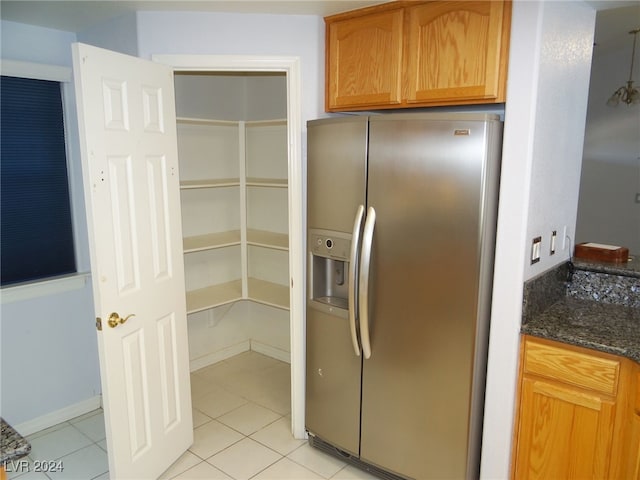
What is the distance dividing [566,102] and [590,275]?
88 cm

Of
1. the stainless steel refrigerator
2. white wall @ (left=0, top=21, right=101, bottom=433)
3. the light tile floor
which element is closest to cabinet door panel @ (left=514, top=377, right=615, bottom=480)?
the stainless steel refrigerator

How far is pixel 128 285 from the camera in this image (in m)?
2.10

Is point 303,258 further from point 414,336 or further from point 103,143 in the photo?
point 103,143

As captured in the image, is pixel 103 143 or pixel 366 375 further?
pixel 366 375

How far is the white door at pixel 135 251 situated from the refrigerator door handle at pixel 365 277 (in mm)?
937

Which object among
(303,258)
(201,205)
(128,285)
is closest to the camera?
(128,285)

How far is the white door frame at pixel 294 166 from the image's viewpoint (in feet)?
7.71

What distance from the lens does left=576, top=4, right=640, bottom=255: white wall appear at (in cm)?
475

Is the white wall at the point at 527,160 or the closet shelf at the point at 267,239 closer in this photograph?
the white wall at the point at 527,160

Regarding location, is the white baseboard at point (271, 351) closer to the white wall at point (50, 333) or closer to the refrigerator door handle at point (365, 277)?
the white wall at point (50, 333)

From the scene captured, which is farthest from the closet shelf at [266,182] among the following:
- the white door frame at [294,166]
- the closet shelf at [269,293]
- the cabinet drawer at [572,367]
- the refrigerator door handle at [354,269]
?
the cabinet drawer at [572,367]

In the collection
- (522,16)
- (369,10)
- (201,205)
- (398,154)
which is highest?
(369,10)

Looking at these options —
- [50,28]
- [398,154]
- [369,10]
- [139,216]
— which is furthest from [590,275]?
[50,28]

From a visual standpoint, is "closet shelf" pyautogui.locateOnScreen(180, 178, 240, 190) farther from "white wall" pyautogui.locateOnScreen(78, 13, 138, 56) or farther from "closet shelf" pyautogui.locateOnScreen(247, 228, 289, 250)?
"white wall" pyautogui.locateOnScreen(78, 13, 138, 56)
